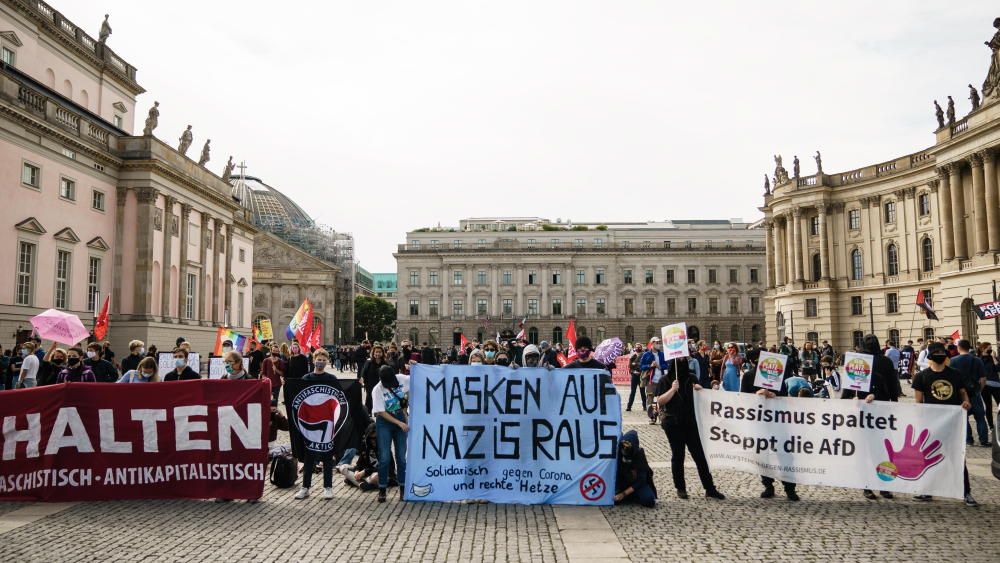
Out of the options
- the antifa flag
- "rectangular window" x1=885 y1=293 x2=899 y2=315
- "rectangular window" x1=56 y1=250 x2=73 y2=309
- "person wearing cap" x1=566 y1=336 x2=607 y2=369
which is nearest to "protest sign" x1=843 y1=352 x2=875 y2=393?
"person wearing cap" x1=566 y1=336 x2=607 y2=369

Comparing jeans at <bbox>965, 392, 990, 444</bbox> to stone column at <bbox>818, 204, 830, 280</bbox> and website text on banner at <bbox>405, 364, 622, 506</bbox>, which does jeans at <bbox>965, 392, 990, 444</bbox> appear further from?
stone column at <bbox>818, 204, 830, 280</bbox>

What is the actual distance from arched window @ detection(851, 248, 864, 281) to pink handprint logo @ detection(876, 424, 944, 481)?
56.4 metres

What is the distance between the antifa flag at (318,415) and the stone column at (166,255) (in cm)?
3162

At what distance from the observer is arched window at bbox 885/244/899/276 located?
56.8 m

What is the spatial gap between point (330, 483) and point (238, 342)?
58.2ft

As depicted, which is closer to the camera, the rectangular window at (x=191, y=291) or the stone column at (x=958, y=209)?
the rectangular window at (x=191, y=291)

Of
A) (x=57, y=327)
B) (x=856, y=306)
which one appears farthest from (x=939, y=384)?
(x=856, y=306)

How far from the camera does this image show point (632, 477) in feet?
29.1

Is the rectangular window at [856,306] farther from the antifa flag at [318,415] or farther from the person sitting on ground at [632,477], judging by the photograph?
the antifa flag at [318,415]

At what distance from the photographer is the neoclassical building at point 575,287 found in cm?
10025

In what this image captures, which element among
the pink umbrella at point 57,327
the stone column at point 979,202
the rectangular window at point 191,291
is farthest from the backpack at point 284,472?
the stone column at point 979,202

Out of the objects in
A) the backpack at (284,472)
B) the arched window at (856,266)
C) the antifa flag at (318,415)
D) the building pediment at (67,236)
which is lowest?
the backpack at (284,472)

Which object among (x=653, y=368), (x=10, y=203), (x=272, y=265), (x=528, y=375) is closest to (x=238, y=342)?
(x=10, y=203)

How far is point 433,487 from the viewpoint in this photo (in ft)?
29.5
